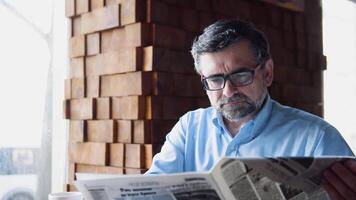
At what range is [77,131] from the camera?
7.02ft

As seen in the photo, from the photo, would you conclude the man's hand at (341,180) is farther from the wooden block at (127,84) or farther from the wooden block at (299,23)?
the wooden block at (299,23)

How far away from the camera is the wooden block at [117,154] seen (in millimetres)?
1950

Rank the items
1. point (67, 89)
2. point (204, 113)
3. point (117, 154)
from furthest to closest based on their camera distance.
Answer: point (67, 89) → point (117, 154) → point (204, 113)

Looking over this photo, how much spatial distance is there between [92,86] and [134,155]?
428 mm

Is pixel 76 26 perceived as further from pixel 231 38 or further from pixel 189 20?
pixel 231 38

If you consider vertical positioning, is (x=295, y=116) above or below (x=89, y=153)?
above

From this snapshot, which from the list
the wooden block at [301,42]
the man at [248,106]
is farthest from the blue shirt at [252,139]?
the wooden block at [301,42]

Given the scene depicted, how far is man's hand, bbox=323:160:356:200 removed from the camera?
0.97 meters

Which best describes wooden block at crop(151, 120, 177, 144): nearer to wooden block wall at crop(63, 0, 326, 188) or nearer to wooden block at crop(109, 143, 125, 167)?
wooden block wall at crop(63, 0, 326, 188)

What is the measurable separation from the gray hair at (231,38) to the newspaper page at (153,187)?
1.98ft

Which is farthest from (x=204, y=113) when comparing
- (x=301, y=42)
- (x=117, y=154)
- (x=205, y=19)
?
(x=301, y=42)

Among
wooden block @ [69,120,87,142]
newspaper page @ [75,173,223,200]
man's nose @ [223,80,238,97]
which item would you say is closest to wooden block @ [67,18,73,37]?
wooden block @ [69,120,87,142]

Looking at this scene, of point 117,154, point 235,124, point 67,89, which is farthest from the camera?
point 67,89

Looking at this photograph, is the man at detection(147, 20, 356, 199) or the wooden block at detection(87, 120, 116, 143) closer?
the man at detection(147, 20, 356, 199)
